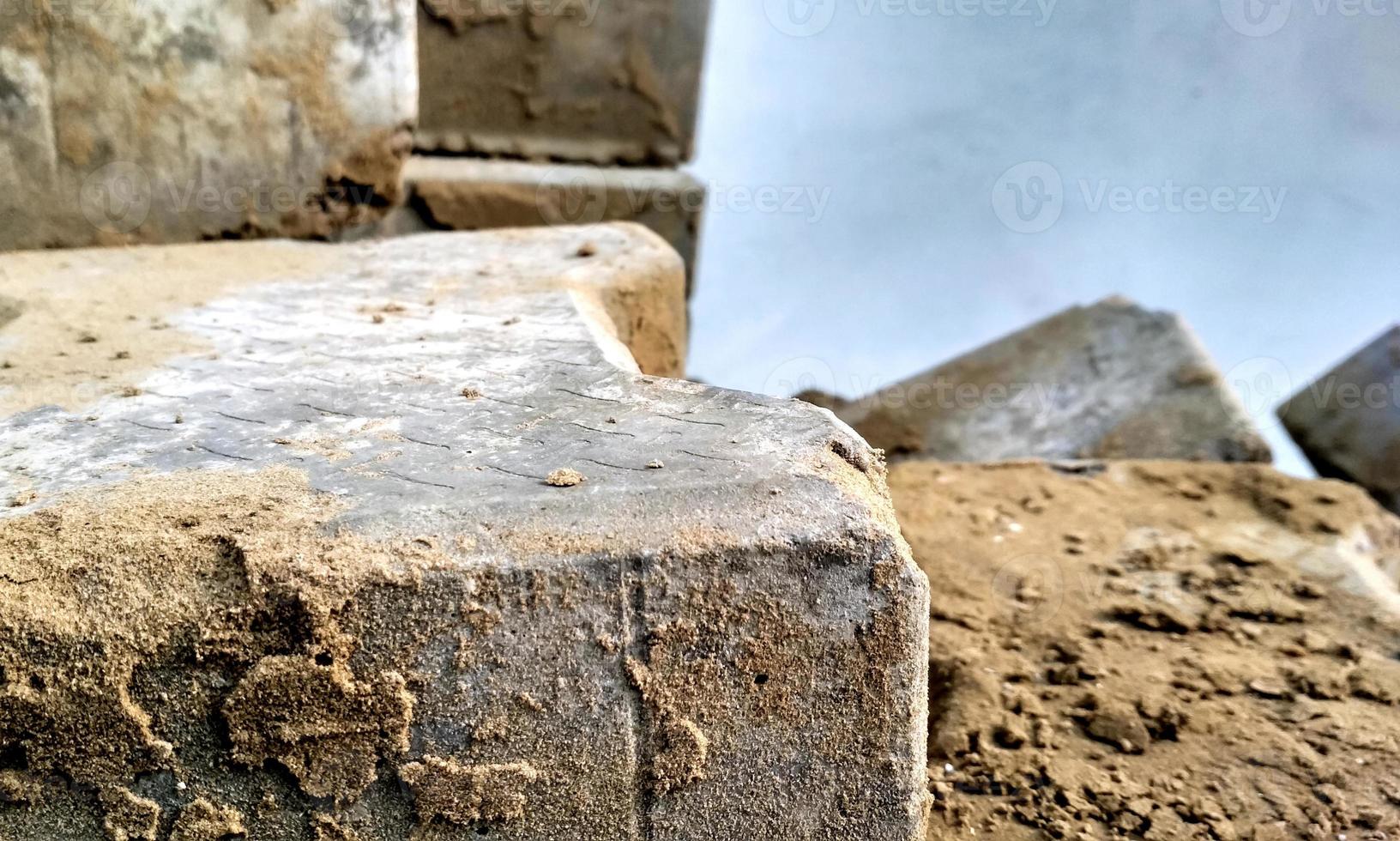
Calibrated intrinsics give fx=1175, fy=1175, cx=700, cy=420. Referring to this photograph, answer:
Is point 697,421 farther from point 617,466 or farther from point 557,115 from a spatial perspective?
point 557,115

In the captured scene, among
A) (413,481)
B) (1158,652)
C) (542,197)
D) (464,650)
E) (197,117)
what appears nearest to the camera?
(464,650)

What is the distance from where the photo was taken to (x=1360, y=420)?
12.9 ft

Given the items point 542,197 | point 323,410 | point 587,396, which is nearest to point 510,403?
point 587,396

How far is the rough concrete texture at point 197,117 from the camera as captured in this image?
84.4 inches

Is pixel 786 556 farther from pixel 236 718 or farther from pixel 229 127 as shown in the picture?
pixel 229 127

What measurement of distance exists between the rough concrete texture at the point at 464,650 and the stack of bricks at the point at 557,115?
2.53 metres

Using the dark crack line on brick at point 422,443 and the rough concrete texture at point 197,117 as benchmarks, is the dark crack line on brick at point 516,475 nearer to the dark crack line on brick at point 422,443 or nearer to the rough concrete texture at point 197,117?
the dark crack line on brick at point 422,443

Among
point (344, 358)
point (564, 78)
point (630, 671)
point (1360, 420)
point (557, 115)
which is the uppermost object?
point (564, 78)

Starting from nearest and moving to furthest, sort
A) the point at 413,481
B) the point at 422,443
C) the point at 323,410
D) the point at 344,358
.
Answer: the point at 413,481 → the point at 422,443 → the point at 323,410 → the point at 344,358

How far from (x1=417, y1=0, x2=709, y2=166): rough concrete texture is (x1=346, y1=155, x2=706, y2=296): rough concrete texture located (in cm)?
8

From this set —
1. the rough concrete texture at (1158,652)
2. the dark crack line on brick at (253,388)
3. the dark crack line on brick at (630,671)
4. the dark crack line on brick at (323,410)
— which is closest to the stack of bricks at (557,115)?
the rough concrete texture at (1158,652)

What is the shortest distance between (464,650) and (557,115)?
120 inches

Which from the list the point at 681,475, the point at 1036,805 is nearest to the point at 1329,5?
the point at 1036,805

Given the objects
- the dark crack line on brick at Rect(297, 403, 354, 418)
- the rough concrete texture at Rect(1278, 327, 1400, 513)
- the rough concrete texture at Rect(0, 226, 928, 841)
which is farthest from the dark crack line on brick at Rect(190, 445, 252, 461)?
the rough concrete texture at Rect(1278, 327, 1400, 513)
